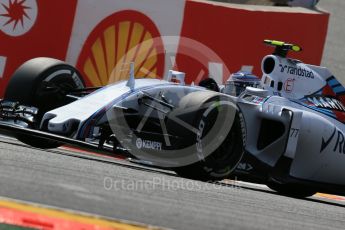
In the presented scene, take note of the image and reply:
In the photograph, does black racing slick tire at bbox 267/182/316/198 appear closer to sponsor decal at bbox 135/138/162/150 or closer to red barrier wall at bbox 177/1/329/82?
sponsor decal at bbox 135/138/162/150

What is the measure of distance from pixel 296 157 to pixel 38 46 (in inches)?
174

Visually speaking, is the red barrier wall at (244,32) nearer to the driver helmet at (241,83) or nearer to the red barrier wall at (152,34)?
the red barrier wall at (152,34)

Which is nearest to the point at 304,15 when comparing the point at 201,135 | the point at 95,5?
the point at 95,5

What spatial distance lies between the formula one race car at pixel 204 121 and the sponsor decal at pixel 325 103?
0.04ft

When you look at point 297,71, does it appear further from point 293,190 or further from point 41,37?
point 41,37

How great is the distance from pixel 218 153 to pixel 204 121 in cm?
36

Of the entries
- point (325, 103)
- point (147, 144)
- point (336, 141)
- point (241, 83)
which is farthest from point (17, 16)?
point (336, 141)

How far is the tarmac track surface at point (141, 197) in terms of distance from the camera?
14.0ft

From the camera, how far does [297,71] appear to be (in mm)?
7832

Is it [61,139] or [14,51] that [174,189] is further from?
[14,51]

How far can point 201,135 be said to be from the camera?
21.4ft

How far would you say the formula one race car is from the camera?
6586 mm

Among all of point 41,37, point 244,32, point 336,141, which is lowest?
point 336,141

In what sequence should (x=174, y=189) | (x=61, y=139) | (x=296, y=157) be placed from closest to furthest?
(x=174, y=189) < (x=61, y=139) < (x=296, y=157)
